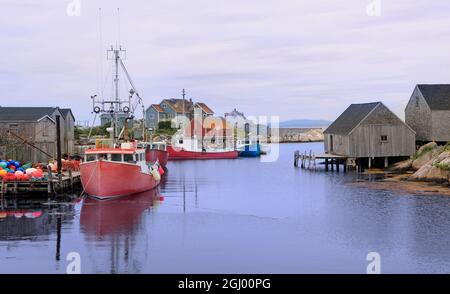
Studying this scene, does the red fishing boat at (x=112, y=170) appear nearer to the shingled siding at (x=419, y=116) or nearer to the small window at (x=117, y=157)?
the small window at (x=117, y=157)

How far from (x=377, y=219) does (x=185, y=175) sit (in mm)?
32123

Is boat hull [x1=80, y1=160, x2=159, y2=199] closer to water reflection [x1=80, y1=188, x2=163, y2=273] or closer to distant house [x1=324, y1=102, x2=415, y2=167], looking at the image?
water reflection [x1=80, y1=188, x2=163, y2=273]

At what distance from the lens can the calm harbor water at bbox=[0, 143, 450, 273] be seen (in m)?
20.4

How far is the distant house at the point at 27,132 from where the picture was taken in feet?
159

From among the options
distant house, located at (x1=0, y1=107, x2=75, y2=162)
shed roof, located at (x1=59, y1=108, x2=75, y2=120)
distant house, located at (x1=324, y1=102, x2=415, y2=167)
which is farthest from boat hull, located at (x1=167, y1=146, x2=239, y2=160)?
distant house, located at (x1=324, y1=102, x2=415, y2=167)

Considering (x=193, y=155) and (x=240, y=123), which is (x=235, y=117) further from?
(x=193, y=155)

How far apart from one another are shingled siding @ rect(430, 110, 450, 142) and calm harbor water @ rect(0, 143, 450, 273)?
1734 cm

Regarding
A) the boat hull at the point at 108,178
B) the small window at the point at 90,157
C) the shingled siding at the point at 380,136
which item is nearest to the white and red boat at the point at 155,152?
the boat hull at the point at 108,178

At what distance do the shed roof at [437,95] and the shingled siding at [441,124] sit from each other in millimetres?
547

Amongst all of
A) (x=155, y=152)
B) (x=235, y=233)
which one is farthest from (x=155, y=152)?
(x=235, y=233)

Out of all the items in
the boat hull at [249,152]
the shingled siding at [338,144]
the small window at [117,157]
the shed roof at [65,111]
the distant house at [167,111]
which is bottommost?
the boat hull at [249,152]
